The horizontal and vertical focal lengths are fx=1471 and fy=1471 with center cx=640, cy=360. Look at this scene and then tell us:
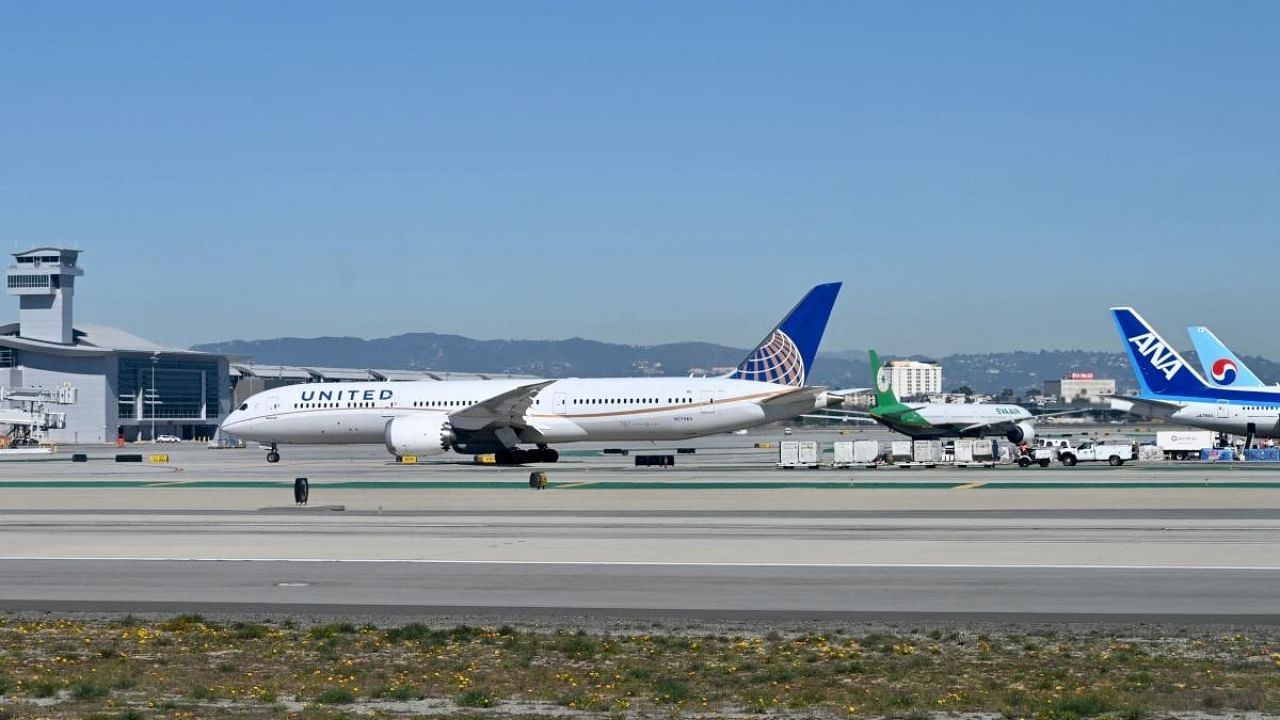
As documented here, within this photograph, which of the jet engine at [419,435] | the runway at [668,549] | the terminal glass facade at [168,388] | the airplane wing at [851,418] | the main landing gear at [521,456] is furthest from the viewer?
the airplane wing at [851,418]

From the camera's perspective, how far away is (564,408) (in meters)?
69.1

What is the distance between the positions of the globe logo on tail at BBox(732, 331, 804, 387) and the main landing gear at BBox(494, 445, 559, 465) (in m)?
9.98

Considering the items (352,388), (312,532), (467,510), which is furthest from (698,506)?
(352,388)

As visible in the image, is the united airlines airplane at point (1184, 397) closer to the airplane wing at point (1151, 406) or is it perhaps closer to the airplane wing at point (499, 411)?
the airplane wing at point (1151, 406)

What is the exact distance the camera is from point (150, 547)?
30391 mm

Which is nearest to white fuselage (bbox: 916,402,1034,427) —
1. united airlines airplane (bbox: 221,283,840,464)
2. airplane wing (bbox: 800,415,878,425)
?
united airlines airplane (bbox: 221,283,840,464)

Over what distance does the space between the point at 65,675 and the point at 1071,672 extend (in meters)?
10.7

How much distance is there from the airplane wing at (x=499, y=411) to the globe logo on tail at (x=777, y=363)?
973 centimetres

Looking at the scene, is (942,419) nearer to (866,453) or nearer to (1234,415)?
(1234,415)

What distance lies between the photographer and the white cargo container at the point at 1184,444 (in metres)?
73.6

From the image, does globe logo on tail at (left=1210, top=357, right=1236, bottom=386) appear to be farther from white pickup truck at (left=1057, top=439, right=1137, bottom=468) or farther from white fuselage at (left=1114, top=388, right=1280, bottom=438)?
white pickup truck at (left=1057, top=439, right=1137, bottom=468)

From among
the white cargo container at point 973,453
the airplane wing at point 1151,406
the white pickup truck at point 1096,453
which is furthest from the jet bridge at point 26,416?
the airplane wing at point 1151,406

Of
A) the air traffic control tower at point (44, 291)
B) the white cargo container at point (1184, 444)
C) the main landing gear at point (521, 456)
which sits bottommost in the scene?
the main landing gear at point (521, 456)

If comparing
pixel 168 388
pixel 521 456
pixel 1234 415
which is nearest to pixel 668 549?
pixel 521 456
